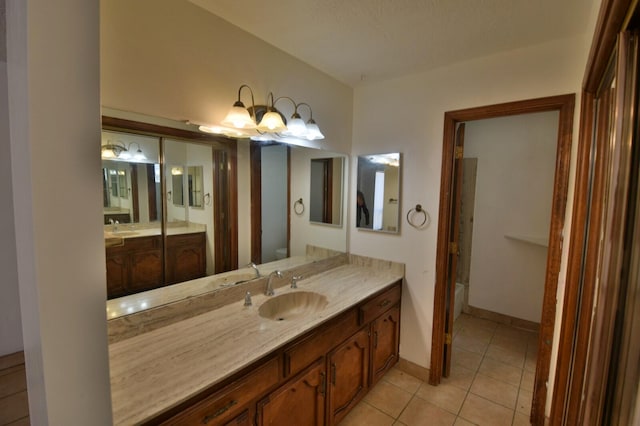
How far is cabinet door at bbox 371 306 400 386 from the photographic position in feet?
6.73

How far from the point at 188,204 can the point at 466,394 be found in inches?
94.4

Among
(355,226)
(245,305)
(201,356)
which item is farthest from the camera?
(355,226)

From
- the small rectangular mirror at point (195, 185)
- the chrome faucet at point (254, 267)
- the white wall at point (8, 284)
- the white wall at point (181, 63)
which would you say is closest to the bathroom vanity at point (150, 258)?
the small rectangular mirror at point (195, 185)

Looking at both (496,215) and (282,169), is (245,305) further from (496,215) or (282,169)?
(496,215)

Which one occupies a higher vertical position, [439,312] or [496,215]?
[496,215]

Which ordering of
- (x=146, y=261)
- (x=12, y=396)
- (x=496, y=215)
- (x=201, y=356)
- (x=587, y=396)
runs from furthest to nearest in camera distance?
(x=496, y=215)
(x=12, y=396)
(x=146, y=261)
(x=201, y=356)
(x=587, y=396)

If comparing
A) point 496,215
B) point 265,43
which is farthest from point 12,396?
point 496,215

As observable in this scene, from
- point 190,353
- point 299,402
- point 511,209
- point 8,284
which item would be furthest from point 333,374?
point 511,209

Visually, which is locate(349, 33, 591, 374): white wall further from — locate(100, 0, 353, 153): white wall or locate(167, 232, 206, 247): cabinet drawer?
locate(167, 232, 206, 247): cabinet drawer

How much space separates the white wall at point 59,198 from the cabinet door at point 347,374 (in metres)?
1.31

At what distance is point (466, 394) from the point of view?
2.11 metres

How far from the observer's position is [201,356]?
1.16 meters

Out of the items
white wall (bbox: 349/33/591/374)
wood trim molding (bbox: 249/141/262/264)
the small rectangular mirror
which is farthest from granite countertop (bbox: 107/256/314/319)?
white wall (bbox: 349/33/591/374)

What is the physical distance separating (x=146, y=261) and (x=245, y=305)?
0.59m
